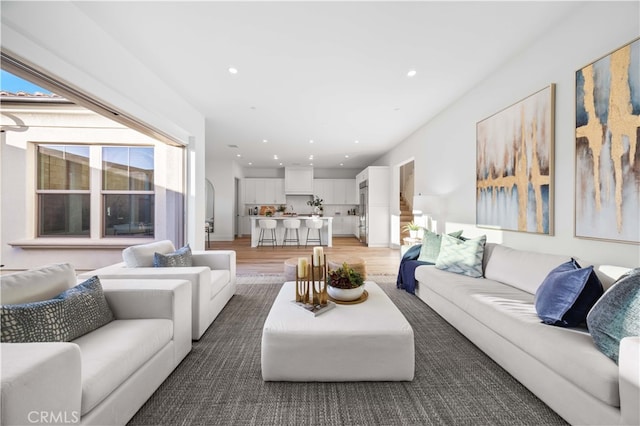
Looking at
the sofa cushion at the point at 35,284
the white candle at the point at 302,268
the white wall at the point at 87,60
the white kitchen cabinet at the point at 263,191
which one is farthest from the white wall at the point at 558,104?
the white kitchen cabinet at the point at 263,191

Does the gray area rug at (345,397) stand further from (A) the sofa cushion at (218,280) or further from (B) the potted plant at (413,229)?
(B) the potted plant at (413,229)

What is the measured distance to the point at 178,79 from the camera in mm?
3312

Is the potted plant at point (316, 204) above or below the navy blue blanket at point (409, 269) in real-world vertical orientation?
above

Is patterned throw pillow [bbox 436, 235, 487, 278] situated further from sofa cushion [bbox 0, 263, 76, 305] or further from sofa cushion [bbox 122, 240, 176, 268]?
sofa cushion [bbox 0, 263, 76, 305]

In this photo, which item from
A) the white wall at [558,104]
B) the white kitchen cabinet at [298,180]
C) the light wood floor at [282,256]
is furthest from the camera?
the white kitchen cabinet at [298,180]

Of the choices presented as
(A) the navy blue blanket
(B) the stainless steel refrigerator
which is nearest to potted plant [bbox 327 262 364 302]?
(A) the navy blue blanket

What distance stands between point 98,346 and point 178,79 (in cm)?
318

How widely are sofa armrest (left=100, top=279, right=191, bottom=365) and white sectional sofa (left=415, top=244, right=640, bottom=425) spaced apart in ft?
7.63

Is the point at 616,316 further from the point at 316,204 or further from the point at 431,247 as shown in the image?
the point at 316,204

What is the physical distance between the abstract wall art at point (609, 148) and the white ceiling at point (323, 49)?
700mm

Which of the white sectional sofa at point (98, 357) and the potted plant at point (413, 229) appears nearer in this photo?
the white sectional sofa at point (98, 357)

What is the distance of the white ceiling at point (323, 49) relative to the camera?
2.16 meters

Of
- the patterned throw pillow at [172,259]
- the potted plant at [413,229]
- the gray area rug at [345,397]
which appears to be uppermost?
the potted plant at [413,229]

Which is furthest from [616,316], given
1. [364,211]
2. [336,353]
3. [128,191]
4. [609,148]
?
[364,211]
